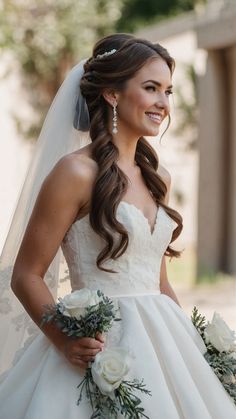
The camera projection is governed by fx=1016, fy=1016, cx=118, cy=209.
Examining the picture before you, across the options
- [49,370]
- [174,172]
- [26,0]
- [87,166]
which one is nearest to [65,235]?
[87,166]

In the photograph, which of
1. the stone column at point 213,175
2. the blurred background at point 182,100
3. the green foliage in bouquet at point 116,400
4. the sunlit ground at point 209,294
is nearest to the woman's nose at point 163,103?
the green foliage in bouquet at point 116,400

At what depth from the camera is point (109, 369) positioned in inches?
131

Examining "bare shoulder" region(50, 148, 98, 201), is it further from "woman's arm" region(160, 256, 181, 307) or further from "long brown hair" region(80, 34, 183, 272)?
"woman's arm" region(160, 256, 181, 307)

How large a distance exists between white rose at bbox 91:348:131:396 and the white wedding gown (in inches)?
5.6

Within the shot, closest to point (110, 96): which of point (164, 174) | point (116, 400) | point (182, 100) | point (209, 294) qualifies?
point (164, 174)

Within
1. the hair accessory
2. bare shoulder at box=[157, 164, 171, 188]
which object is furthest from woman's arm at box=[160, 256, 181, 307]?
the hair accessory

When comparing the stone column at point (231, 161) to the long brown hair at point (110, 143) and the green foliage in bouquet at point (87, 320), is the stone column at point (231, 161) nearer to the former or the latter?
the long brown hair at point (110, 143)

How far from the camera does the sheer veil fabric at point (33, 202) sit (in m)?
4.05

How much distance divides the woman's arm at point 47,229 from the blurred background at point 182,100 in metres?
5.89

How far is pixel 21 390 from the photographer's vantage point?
11.9ft

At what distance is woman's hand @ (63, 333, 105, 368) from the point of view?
3.37m

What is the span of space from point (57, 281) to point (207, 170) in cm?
1203

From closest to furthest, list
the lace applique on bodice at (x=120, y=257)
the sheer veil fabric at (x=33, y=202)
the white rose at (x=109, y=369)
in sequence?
1. the white rose at (x=109, y=369)
2. the lace applique on bodice at (x=120, y=257)
3. the sheer veil fabric at (x=33, y=202)

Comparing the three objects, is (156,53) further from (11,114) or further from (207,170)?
(11,114)
